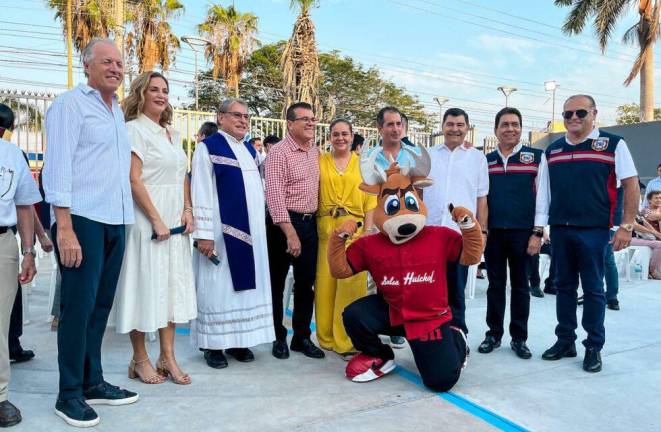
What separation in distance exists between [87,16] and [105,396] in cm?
2096

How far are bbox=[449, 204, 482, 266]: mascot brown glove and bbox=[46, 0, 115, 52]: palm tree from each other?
19.9m

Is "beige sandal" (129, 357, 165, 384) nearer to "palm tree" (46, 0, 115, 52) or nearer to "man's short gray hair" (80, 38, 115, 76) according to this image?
"man's short gray hair" (80, 38, 115, 76)

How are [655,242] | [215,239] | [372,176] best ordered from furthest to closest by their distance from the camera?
[655,242]
[215,239]
[372,176]

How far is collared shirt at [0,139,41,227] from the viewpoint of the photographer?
2.72 meters

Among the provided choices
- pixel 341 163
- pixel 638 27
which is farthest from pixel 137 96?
pixel 638 27

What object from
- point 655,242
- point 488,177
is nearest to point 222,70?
point 655,242

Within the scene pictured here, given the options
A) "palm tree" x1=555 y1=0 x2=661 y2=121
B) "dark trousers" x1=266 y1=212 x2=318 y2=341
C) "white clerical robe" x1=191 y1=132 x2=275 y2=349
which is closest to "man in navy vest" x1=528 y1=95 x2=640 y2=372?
"dark trousers" x1=266 y1=212 x2=318 y2=341

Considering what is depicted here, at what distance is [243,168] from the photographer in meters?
3.83

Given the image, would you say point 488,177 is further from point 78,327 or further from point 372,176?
point 78,327

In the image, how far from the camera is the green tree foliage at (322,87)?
32.6 m

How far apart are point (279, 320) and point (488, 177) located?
6.31 ft

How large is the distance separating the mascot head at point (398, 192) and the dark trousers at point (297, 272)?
73 centimetres

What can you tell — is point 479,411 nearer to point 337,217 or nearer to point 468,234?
point 468,234

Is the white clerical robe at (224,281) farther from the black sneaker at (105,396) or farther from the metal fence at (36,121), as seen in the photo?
the metal fence at (36,121)
